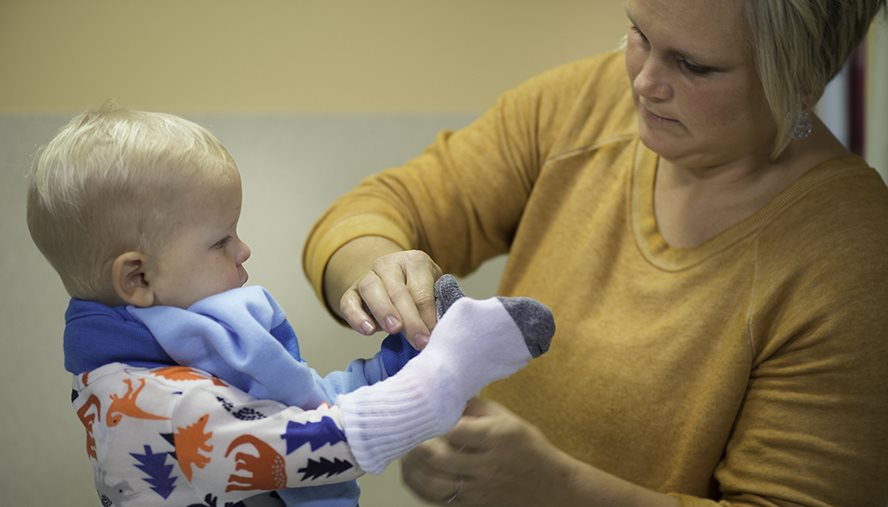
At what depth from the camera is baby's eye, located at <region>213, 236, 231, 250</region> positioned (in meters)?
0.67

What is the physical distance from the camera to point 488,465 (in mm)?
773

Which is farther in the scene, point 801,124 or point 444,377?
point 801,124

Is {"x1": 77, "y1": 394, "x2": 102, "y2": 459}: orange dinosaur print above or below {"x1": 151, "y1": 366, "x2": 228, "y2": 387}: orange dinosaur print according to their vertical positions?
below

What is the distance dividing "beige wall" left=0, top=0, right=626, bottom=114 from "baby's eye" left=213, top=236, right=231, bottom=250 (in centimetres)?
18

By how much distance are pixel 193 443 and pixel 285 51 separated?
1.88 ft

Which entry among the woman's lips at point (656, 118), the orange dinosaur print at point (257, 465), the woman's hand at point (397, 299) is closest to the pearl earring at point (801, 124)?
the woman's lips at point (656, 118)

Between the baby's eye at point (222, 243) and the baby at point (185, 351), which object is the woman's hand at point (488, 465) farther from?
the baby's eye at point (222, 243)

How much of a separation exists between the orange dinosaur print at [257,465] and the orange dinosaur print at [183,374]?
5cm

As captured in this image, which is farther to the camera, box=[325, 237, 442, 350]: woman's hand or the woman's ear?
box=[325, 237, 442, 350]: woman's hand

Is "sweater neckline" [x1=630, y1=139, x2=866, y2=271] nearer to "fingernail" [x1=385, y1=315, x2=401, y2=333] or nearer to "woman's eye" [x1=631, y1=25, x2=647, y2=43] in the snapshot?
"woman's eye" [x1=631, y1=25, x2=647, y2=43]

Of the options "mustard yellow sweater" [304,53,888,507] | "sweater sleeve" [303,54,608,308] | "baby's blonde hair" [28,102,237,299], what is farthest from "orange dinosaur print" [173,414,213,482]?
"sweater sleeve" [303,54,608,308]

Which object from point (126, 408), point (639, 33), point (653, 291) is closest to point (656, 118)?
point (639, 33)

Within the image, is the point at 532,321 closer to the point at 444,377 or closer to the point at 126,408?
the point at 444,377

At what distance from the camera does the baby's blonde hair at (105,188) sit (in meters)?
0.62
